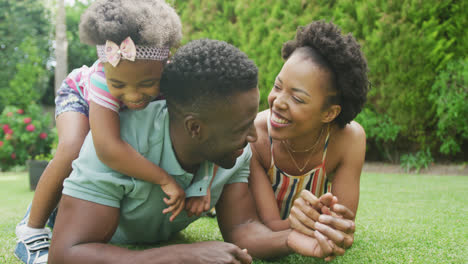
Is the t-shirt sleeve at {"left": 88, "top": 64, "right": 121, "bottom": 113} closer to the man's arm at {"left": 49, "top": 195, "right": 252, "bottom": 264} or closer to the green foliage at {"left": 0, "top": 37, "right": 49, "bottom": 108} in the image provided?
the man's arm at {"left": 49, "top": 195, "right": 252, "bottom": 264}

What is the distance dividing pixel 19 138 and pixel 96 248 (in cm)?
1154

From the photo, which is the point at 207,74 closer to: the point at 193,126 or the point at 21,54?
the point at 193,126

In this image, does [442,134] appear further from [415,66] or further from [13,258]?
[13,258]

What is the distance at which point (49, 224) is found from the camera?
111 inches

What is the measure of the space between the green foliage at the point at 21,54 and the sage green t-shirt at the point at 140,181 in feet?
41.9

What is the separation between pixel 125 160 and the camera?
6.83ft

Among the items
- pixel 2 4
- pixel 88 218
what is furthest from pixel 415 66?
pixel 2 4

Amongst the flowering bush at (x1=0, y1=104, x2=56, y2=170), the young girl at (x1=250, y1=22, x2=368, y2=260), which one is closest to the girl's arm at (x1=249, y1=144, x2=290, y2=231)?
the young girl at (x1=250, y1=22, x2=368, y2=260)

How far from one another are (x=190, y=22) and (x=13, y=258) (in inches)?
324

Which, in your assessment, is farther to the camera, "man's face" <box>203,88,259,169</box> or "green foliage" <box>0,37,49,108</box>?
"green foliage" <box>0,37,49,108</box>

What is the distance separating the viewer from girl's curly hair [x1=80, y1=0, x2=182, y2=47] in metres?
2.22

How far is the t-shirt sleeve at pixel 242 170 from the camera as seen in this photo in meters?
2.58

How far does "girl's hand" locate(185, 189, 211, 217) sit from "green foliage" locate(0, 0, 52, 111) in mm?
12977

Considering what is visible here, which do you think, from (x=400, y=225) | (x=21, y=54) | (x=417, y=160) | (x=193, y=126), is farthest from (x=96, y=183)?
(x=21, y=54)
